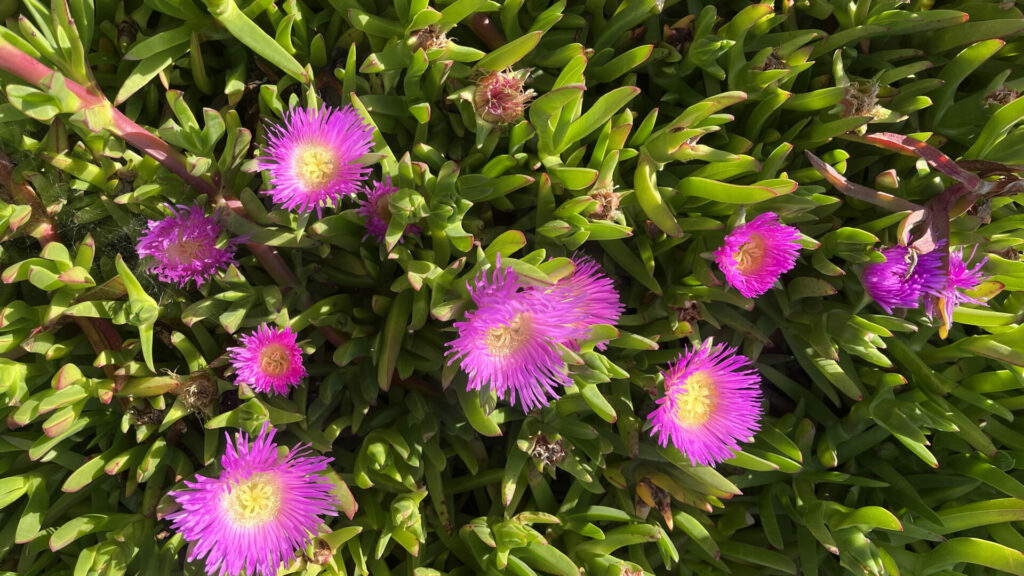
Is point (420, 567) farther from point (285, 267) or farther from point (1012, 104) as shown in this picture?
point (1012, 104)

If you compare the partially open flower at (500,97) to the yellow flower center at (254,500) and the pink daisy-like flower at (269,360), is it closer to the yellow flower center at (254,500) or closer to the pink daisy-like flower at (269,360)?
the pink daisy-like flower at (269,360)

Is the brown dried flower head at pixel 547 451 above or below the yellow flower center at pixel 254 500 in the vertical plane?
below

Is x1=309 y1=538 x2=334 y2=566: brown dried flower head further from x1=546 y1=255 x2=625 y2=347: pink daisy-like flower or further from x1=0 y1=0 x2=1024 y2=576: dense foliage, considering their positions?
x1=546 y1=255 x2=625 y2=347: pink daisy-like flower

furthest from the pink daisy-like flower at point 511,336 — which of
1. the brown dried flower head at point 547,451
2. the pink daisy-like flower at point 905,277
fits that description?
the pink daisy-like flower at point 905,277

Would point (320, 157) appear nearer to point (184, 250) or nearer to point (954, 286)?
point (184, 250)

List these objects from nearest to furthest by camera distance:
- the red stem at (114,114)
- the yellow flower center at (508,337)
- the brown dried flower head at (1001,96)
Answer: the red stem at (114,114) → the yellow flower center at (508,337) → the brown dried flower head at (1001,96)

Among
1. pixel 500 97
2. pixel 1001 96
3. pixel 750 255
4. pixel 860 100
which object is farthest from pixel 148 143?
pixel 1001 96

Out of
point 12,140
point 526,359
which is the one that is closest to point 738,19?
point 526,359
